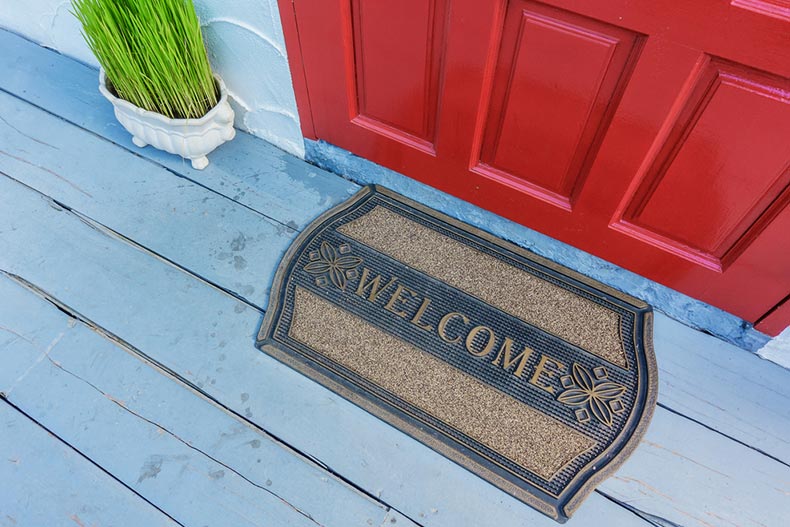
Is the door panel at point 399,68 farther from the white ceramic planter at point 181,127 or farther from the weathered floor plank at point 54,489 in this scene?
the weathered floor plank at point 54,489

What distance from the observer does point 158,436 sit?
1.13 m

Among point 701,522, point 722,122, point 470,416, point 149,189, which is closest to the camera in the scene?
point 722,122

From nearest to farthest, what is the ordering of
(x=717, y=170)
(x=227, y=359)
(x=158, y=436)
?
(x=717, y=170), (x=158, y=436), (x=227, y=359)

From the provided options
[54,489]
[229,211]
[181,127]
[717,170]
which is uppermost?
[717,170]

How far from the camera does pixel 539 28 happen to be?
0.95 metres

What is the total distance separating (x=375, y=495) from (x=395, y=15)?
42.2 inches

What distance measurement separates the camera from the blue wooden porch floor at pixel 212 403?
3.47ft

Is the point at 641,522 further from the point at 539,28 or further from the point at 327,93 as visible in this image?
the point at 327,93

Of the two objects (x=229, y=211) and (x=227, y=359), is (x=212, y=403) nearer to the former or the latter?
(x=227, y=359)

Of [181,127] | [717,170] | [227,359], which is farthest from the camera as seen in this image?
[181,127]

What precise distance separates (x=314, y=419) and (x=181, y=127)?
901 millimetres

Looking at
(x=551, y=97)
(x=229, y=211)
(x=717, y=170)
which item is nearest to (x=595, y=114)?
(x=551, y=97)

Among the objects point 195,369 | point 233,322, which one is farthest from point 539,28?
point 195,369

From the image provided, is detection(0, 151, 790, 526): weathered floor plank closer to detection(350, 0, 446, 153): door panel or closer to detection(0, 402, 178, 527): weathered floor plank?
detection(0, 402, 178, 527): weathered floor plank
